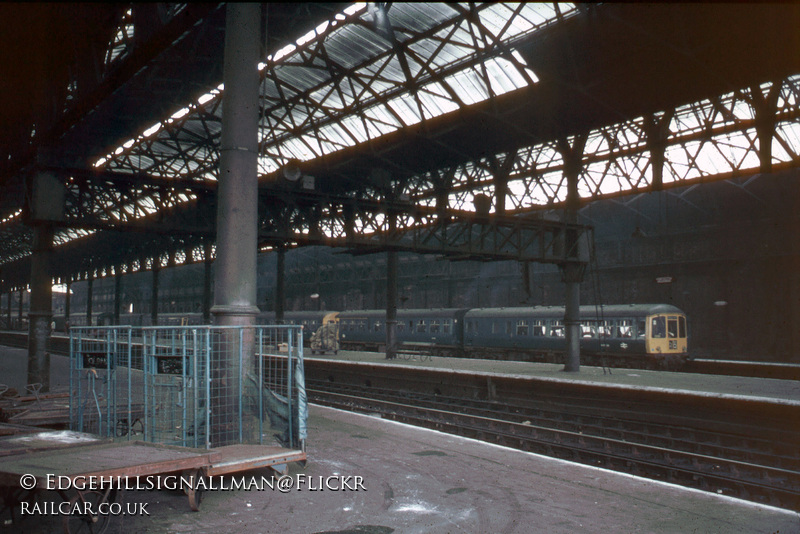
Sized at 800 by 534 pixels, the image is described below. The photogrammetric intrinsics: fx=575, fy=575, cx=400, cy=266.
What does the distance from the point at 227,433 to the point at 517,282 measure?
3295 cm

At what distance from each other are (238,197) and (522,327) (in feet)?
75.8

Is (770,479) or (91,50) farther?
(91,50)

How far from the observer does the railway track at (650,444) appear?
33.7ft

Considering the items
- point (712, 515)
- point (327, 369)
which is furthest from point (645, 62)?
point (327, 369)

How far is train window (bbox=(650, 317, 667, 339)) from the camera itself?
990 inches

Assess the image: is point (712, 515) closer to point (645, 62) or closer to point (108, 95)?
point (645, 62)

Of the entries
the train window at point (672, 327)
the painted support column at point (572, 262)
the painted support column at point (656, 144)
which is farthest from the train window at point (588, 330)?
the painted support column at point (656, 144)

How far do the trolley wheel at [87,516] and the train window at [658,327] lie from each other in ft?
77.8

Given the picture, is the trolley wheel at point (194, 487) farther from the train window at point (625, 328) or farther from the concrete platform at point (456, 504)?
the train window at point (625, 328)

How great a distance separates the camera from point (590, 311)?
2812 cm

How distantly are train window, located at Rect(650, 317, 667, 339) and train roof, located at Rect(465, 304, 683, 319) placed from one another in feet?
1.15

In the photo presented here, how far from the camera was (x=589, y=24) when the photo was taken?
15.0 meters

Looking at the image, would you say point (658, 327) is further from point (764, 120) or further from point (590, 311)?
point (764, 120)

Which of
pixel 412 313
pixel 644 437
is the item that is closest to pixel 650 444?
pixel 644 437
